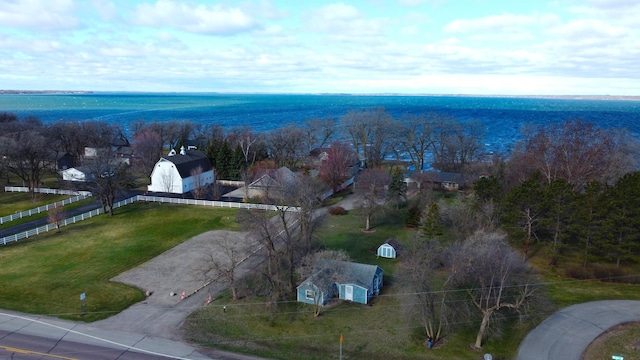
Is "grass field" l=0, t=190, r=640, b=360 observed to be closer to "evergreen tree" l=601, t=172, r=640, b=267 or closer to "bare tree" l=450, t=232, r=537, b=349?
"bare tree" l=450, t=232, r=537, b=349

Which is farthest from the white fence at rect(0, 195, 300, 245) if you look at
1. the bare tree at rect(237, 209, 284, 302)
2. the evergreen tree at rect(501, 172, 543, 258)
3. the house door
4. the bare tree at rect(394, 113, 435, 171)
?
the bare tree at rect(394, 113, 435, 171)

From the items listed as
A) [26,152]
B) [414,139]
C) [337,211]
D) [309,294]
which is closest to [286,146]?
[414,139]

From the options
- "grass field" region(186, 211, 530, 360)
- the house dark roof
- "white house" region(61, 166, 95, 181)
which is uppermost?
the house dark roof

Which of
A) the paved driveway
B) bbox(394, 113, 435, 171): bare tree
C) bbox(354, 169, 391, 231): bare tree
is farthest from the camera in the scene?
bbox(394, 113, 435, 171): bare tree

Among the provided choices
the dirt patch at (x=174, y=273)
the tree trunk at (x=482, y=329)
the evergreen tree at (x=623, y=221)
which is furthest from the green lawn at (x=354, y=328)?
the dirt patch at (x=174, y=273)

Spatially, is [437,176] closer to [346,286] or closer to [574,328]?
[346,286]

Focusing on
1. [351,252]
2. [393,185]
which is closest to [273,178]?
[393,185]
